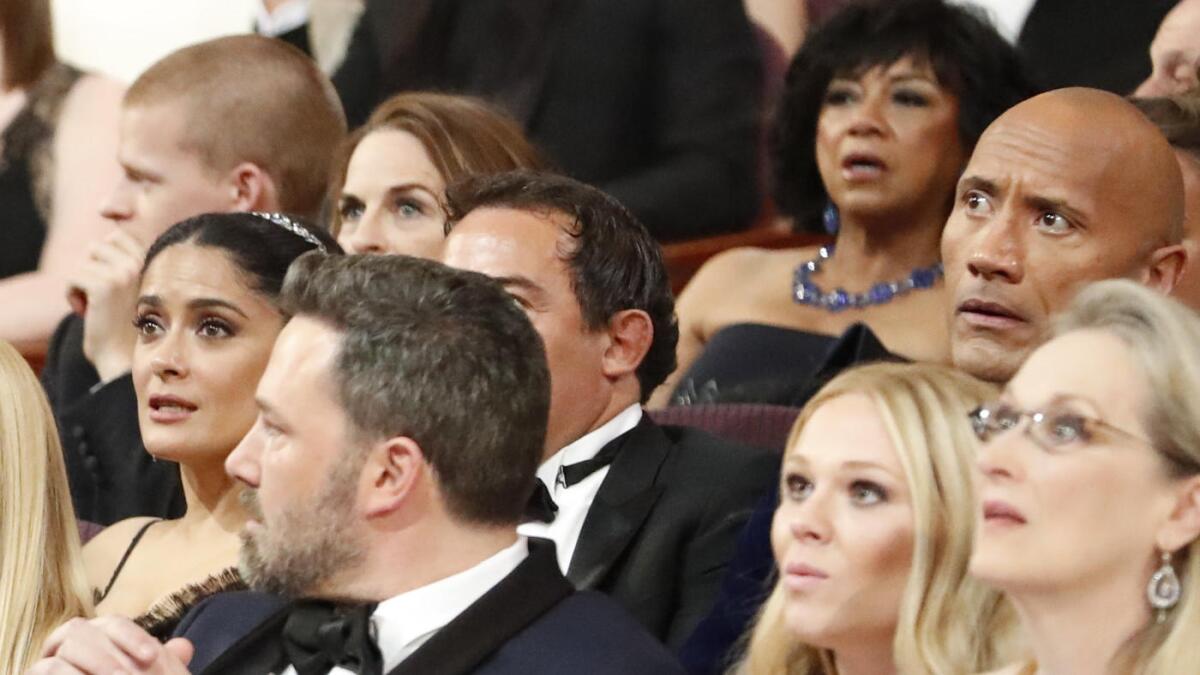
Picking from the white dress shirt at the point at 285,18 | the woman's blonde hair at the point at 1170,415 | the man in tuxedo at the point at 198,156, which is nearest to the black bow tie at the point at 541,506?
the woman's blonde hair at the point at 1170,415

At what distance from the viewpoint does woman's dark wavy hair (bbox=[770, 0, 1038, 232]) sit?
335 cm

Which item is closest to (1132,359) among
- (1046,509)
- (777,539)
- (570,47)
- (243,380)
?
(1046,509)

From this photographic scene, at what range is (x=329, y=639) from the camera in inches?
79.3

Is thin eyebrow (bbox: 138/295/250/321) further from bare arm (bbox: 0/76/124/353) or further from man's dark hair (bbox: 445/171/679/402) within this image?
bare arm (bbox: 0/76/124/353)

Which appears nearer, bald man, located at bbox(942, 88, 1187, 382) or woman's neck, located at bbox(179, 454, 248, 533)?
bald man, located at bbox(942, 88, 1187, 382)

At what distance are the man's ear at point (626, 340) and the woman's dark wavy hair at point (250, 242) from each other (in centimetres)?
42

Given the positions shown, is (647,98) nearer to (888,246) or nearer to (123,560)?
(888,246)

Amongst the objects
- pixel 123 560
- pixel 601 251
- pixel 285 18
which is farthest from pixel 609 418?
pixel 285 18

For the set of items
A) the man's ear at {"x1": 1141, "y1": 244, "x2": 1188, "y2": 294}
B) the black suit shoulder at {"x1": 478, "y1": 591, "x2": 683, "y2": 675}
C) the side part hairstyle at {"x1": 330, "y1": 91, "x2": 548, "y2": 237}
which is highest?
the man's ear at {"x1": 1141, "y1": 244, "x2": 1188, "y2": 294}

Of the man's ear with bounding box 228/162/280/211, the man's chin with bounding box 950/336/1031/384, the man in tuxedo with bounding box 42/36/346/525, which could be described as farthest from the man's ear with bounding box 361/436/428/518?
the man's ear with bounding box 228/162/280/211

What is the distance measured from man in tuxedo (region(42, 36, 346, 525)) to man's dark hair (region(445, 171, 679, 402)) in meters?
0.73

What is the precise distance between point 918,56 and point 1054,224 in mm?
872

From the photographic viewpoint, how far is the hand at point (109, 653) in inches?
80.1

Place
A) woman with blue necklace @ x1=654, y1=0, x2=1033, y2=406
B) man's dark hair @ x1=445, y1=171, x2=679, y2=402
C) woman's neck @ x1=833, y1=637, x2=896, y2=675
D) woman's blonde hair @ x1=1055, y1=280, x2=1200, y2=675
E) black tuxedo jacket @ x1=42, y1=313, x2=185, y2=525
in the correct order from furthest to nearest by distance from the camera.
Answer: woman with blue necklace @ x1=654, y1=0, x2=1033, y2=406 < black tuxedo jacket @ x1=42, y1=313, x2=185, y2=525 < man's dark hair @ x1=445, y1=171, x2=679, y2=402 < woman's neck @ x1=833, y1=637, x2=896, y2=675 < woman's blonde hair @ x1=1055, y1=280, x2=1200, y2=675
